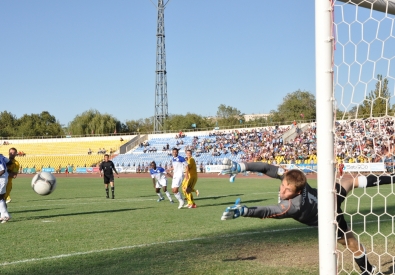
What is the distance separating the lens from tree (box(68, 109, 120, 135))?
279ft

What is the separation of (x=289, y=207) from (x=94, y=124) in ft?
268

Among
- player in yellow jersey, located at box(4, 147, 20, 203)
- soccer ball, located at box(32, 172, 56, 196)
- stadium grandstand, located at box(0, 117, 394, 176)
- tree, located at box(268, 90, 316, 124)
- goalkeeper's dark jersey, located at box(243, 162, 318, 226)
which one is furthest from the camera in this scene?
tree, located at box(268, 90, 316, 124)

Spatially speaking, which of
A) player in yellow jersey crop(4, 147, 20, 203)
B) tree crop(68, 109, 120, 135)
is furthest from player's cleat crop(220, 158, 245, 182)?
tree crop(68, 109, 120, 135)

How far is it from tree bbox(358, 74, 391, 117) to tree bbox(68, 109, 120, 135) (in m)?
80.7

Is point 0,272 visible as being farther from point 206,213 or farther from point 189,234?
point 206,213

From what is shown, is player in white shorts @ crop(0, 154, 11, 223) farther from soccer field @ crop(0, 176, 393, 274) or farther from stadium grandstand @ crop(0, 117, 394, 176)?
stadium grandstand @ crop(0, 117, 394, 176)

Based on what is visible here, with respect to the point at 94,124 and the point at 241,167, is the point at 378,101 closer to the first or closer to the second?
the point at 241,167

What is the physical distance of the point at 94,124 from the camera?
279 feet

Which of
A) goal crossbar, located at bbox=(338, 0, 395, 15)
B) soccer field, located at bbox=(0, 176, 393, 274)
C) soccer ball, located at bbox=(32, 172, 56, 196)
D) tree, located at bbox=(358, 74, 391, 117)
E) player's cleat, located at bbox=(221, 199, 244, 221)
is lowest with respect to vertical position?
soccer field, located at bbox=(0, 176, 393, 274)

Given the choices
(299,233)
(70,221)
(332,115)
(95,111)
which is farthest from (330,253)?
(95,111)

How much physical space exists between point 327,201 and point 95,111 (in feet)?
289

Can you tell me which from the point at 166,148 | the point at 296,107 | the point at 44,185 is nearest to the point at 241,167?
the point at 44,185

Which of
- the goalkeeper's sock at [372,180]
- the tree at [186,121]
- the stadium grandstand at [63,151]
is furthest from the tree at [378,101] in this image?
the tree at [186,121]

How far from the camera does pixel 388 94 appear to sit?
213 inches
